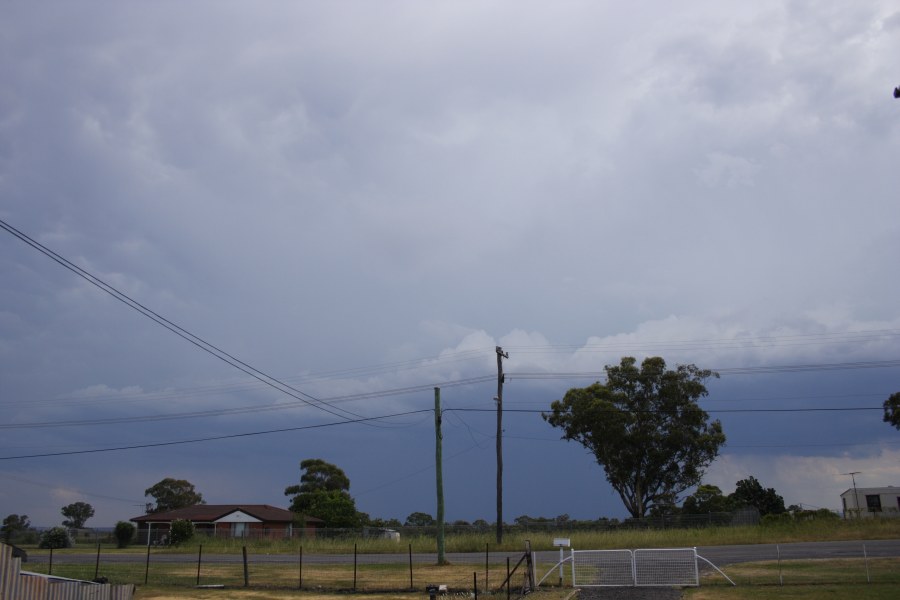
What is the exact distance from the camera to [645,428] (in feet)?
213

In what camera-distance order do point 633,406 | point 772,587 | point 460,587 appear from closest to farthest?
point 772,587, point 460,587, point 633,406

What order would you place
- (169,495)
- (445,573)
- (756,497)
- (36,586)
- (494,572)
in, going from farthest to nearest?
(169,495)
(756,497)
(445,573)
(494,572)
(36,586)

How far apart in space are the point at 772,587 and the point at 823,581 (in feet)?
6.99

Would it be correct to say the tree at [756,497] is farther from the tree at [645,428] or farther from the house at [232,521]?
the house at [232,521]

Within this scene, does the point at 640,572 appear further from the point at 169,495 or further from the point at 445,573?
the point at 169,495

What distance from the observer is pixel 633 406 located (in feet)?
217

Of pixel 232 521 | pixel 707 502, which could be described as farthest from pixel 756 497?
pixel 232 521

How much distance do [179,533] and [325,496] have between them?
2206cm

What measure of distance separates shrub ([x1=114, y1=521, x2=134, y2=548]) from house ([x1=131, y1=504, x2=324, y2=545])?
5746 mm

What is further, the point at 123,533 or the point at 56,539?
the point at 123,533

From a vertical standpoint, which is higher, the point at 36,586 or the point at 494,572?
the point at 36,586

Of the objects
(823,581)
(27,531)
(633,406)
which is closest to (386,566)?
(823,581)

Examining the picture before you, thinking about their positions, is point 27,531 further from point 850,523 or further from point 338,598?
point 850,523

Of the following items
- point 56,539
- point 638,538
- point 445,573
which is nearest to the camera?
point 445,573
